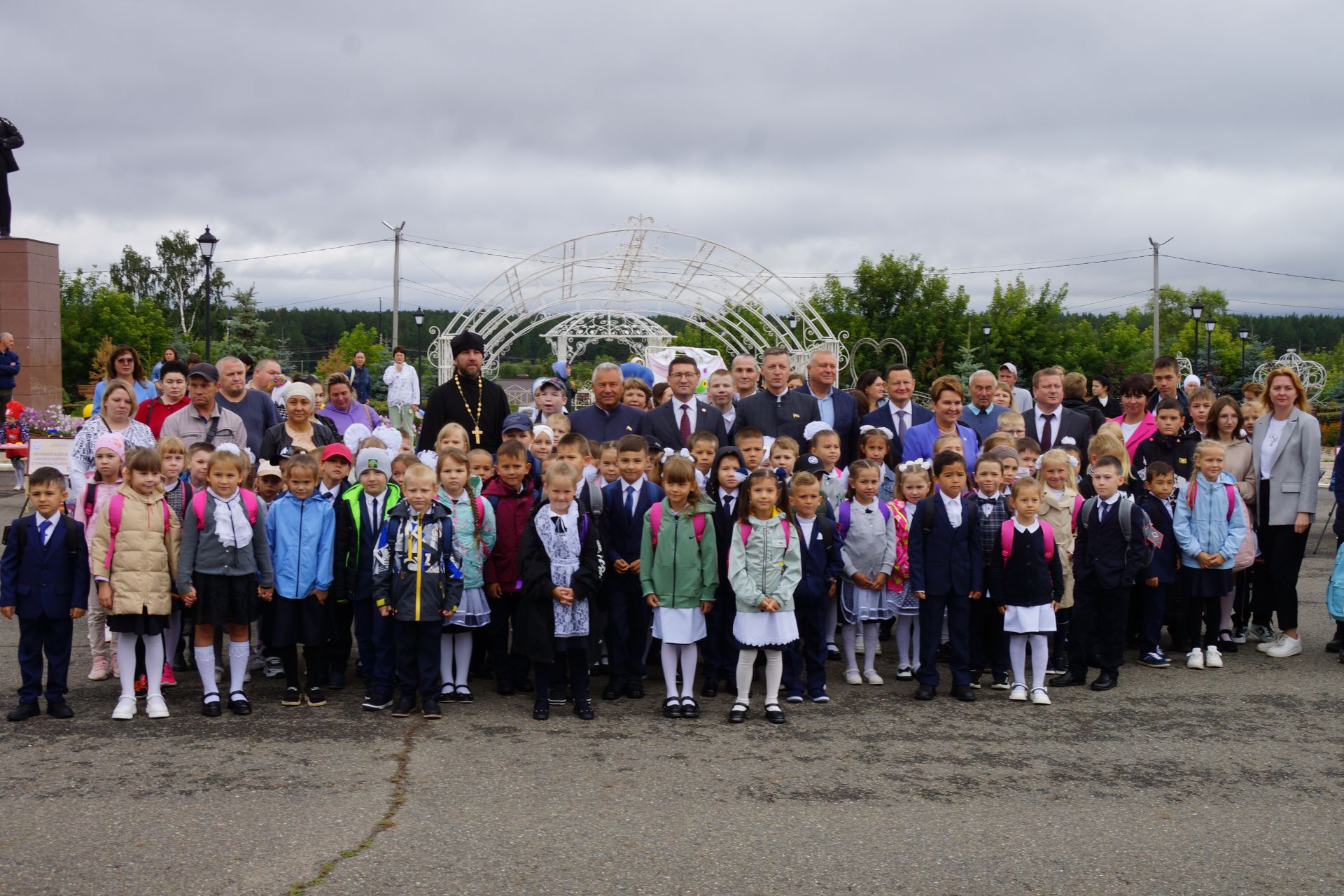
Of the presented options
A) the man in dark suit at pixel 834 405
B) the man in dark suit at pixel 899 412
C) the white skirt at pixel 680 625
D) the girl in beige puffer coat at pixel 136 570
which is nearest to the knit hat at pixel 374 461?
the girl in beige puffer coat at pixel 136 570

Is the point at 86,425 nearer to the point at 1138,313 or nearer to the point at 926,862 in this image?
the point at 926,862

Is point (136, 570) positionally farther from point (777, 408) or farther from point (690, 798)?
point (777, 408)

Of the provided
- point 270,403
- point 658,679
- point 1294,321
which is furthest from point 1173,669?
point 1294,321

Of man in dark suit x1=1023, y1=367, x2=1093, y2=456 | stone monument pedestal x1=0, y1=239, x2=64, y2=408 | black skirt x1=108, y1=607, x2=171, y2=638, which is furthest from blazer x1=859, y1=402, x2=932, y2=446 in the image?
stone monument pedestal x1=0, y1=239, x2=64, y2=408

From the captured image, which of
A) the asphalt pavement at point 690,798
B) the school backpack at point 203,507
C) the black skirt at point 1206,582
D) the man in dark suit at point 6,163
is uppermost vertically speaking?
the man in dark suit at point 6,163

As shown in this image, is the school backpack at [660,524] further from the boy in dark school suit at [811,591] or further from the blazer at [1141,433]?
the blazer at [1141,433]

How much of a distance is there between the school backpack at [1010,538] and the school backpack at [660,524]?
1.80 meters

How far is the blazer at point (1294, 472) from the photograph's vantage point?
298 inches

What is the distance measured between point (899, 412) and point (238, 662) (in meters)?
4.98

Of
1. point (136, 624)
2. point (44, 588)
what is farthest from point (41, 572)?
point (136, 624)

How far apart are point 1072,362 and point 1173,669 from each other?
36217 millimetres

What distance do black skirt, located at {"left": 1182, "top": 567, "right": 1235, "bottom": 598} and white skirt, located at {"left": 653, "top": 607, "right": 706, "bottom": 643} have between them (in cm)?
343

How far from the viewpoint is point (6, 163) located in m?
19.3

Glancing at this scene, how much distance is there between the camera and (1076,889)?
3814 millimetres
